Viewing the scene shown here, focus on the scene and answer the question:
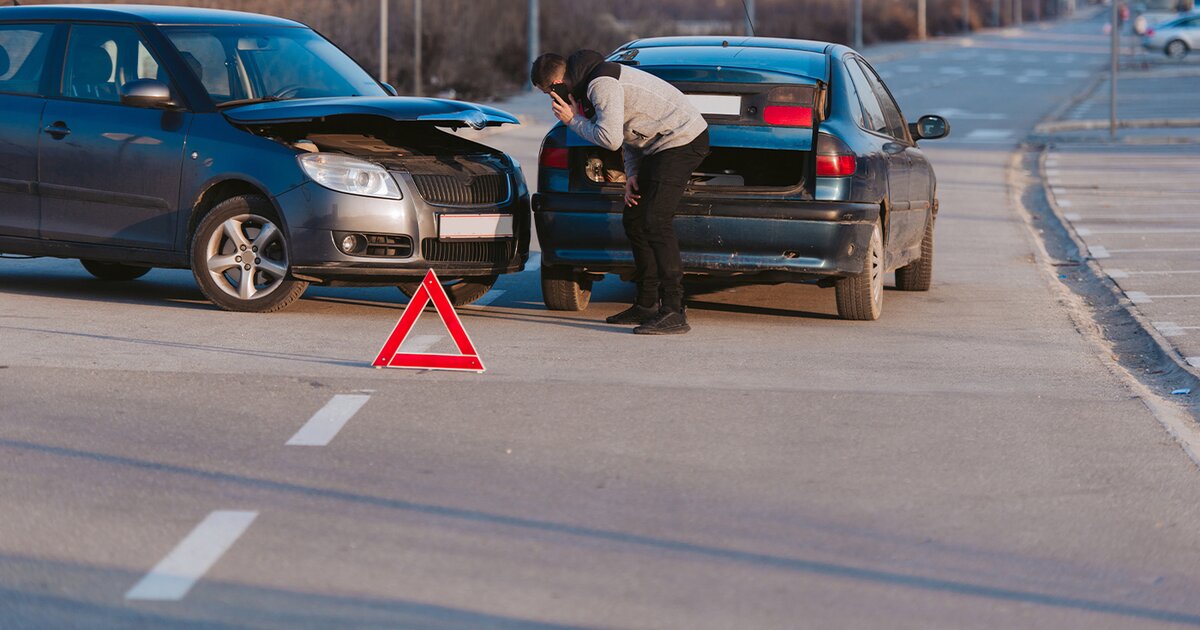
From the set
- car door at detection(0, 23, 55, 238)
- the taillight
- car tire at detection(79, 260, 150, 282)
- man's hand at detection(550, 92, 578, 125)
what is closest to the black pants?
man's hand at detection(550, 92, 578, 125)

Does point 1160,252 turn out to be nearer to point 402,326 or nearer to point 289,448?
point 402,326

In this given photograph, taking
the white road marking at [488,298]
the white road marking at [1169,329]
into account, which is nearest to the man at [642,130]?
the white road marking at [488,298]

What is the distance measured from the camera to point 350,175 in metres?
10.3

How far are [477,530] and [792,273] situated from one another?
15.2 feet

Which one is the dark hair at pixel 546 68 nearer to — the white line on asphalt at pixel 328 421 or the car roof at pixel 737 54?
the car roof at pixel 737 54

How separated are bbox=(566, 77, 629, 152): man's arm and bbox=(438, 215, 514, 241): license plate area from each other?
1114mm

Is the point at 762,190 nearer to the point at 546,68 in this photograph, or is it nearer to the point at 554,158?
the point at 554,158

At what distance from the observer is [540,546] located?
220 inches

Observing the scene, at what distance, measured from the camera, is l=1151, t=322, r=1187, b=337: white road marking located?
10.5 meters

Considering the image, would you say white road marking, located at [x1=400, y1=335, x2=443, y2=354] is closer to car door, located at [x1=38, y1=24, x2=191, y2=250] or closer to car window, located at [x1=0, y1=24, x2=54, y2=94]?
car door, located at [x1=38, y1=24, x2=191, y2=250]

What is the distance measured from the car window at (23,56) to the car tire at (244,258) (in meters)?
1.66

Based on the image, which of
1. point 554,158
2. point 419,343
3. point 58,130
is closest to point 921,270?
point 554,158

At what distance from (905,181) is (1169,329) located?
180 centimetres

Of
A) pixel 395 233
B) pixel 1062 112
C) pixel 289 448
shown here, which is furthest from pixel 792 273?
pixel 1062 112
